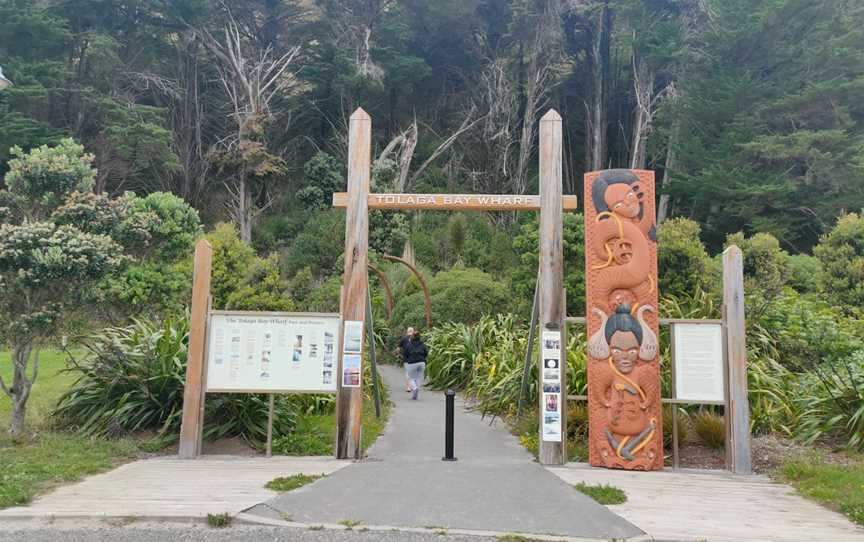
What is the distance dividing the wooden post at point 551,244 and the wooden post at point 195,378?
3.88 m

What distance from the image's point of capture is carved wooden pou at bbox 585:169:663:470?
6723 millimetres

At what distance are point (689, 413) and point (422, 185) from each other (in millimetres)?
24274

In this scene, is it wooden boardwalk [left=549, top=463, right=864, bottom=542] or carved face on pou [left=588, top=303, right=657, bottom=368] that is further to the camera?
carved face on pou [left=588, top=303, right=657, bottom=368]

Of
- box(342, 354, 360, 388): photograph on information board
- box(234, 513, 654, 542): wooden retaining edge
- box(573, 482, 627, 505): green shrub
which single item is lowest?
box(234, 513, 654, 542): wooden retaining edge

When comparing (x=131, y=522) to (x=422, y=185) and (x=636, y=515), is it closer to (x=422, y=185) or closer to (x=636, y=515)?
(x=636, y=515)

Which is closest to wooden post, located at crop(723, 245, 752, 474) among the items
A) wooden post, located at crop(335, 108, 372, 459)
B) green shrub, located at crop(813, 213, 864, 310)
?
wooden post, located at crop(335, 108, 372, 459)

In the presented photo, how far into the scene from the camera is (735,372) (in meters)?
6.80

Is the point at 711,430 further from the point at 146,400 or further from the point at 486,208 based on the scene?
the point at 146,400

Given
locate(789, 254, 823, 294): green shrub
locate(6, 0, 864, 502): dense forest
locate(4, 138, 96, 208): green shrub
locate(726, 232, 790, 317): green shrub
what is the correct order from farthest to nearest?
locate(789, 254, 823, 294): green shrub < locate(726, 232, 790, 317): green shrub < locate(4, 138, 96, 208): green shrub < locate(6, 0, 864, 502): dense forest

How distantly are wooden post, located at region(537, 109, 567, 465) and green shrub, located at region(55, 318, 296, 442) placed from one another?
3639 millimetres

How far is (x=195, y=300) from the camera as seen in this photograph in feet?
23.4

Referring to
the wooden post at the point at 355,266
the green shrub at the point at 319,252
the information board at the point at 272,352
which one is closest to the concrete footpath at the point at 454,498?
the wooden post at the point at 355,266

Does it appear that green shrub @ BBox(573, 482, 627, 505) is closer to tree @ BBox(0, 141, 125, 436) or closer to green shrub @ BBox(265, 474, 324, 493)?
green shrub @ BBox(265, 474, 324, 493)

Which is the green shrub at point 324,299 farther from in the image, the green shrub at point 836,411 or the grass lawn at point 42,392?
the green shrub at point 836,411
